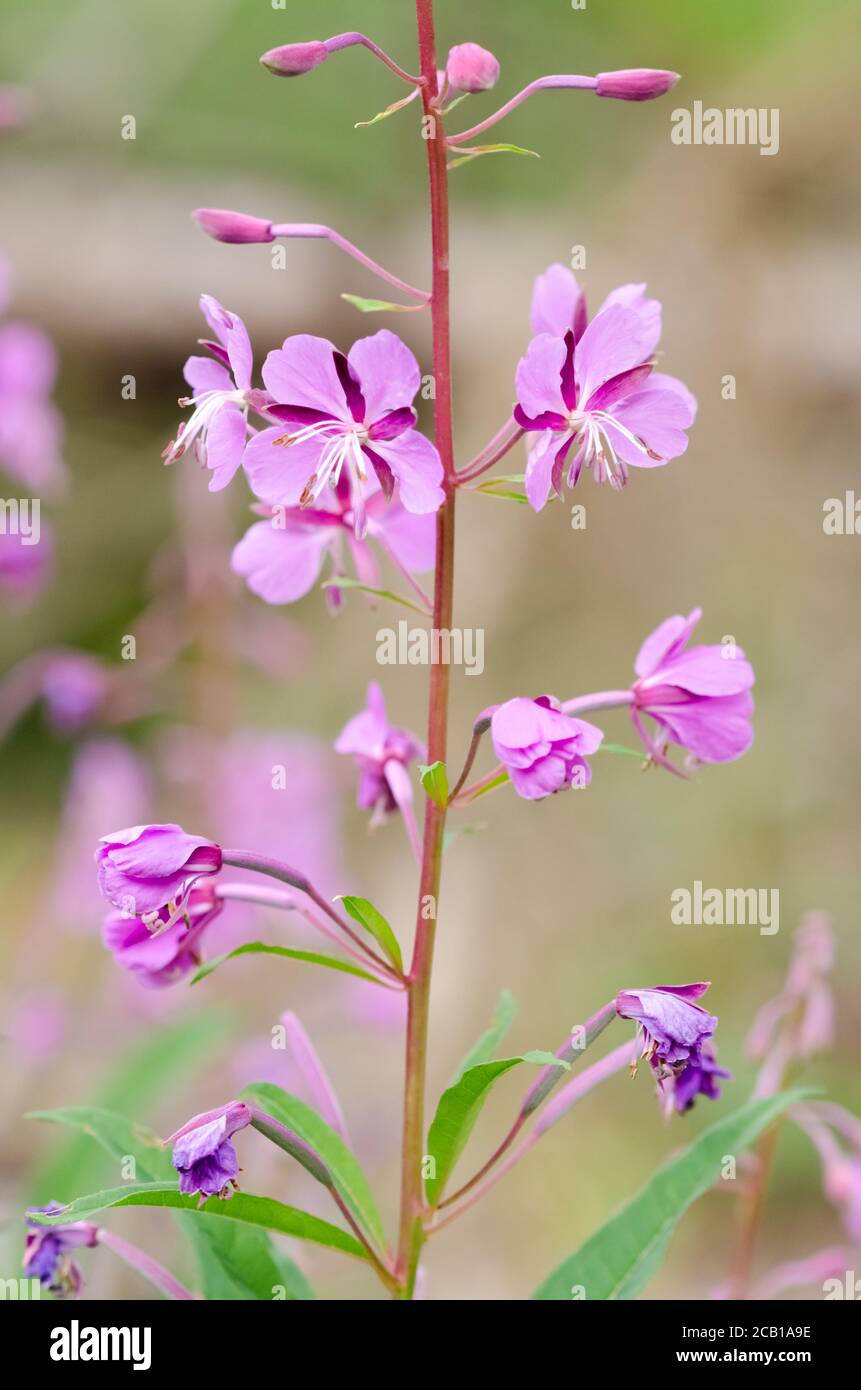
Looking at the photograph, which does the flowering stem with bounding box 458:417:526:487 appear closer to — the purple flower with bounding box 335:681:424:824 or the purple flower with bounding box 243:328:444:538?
the purple flower with bounding box 243:328:444:538

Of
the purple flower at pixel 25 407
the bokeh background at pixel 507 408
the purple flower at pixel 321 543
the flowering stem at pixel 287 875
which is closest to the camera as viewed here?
the flowering stem at pixel 287 875

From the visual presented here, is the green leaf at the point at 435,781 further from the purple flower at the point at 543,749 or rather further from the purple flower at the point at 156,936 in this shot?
the purple flower at the point at 156,936

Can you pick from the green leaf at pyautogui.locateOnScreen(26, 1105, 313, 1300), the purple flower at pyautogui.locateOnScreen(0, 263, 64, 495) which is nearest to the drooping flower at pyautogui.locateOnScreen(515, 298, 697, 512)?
the green leaf at pyautogui.locateOnScreen(26, 1105, 313, 1300)

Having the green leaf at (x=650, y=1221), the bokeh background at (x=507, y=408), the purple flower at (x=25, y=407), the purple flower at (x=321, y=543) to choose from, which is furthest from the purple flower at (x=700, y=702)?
the bokeh background at (x=507, y=408)

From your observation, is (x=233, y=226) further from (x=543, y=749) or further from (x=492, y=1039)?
(x=492, y=1039)

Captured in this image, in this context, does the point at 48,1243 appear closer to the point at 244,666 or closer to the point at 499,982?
the point at 499,982

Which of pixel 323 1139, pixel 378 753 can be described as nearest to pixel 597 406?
pixel 378 753
